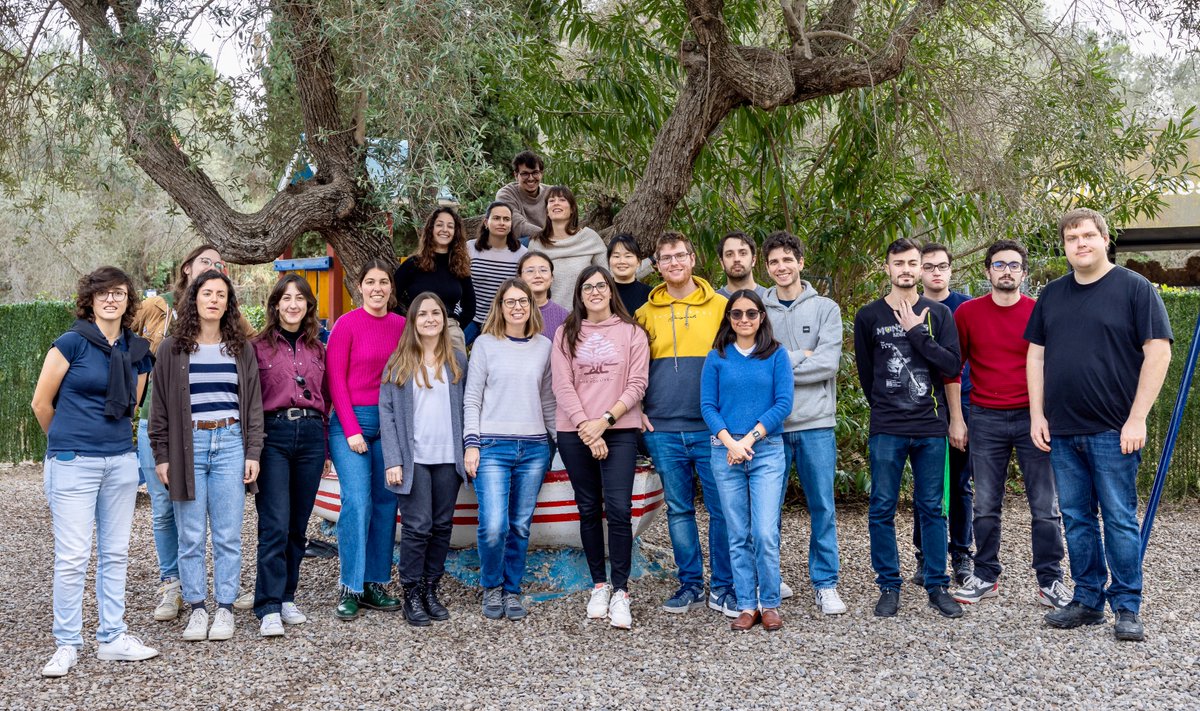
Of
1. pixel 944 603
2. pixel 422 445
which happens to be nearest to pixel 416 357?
pixel 422 445

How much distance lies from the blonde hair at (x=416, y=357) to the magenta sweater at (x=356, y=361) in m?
0.08

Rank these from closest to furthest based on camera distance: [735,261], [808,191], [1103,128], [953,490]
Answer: [735,261] < [953,490] < [1103,128] < [808,191]

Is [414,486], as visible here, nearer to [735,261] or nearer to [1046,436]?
[735,261]

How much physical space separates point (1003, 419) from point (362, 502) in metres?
3.16

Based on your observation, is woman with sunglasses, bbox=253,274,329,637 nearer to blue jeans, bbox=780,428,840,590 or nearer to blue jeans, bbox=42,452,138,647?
blue jeans, bbox=42,452,138,647

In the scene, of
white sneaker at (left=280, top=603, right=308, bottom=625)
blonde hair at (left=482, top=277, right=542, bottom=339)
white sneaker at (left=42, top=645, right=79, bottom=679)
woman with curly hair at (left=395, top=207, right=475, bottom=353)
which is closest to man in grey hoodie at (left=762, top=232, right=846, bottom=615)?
blonde hair at (left=482, top=277, right=542, bottom=339)

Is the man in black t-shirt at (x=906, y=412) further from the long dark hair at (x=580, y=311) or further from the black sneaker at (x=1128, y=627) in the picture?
the long dark hair at (x=580, y=311)

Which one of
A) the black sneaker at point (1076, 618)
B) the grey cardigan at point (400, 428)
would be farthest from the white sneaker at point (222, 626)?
the black sneaker at point (1076, 618)

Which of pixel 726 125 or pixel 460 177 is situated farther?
pixel 726 125

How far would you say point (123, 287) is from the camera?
13.6 feet

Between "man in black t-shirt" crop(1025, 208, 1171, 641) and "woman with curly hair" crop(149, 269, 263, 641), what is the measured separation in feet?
11.8

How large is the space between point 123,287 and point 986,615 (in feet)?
14.0

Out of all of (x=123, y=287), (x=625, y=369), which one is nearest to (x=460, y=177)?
(x=625, y=369)

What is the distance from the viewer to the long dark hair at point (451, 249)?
5.23 meters
